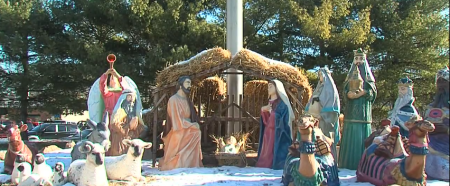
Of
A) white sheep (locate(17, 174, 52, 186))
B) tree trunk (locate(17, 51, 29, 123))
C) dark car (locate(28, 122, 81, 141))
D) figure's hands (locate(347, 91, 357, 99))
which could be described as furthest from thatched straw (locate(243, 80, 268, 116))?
tree trunk (locate(17, 51, 29, 123))

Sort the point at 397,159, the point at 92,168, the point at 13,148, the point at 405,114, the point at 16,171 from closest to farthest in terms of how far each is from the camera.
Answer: the point at 92,168
the point at 397,159
the point at 16,171
the point at 13,148
the point at 405,114

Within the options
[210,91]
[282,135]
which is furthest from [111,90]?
[210,91]

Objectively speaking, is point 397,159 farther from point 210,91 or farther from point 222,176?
point 210,91

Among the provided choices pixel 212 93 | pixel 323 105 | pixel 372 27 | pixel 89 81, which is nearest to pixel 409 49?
pixel 372 27

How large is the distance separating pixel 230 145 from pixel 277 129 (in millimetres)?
1356

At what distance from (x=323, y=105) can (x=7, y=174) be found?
5.59m

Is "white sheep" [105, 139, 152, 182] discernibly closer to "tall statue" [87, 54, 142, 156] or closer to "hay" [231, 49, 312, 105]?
"tall statue" [87, 54, 142, 156]

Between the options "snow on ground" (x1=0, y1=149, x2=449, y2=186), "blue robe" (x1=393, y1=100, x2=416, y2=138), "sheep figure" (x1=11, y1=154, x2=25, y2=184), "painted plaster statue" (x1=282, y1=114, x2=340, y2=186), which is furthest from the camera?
"blue robe" (x1=393, y1=100, x2=416, y2=138)

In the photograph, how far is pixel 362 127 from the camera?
7883 mm

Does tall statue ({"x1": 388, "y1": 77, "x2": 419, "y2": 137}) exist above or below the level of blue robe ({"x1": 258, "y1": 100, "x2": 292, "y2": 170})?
above

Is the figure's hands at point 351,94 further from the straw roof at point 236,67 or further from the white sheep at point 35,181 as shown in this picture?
the white sheep at point 35,181

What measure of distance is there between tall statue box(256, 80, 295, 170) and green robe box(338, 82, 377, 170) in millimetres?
1071

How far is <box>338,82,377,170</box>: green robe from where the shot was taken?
25.7ft

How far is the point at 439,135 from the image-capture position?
6.03m
